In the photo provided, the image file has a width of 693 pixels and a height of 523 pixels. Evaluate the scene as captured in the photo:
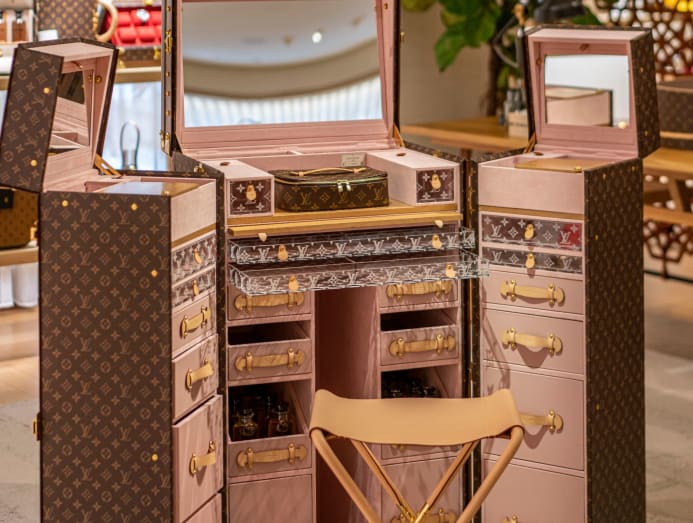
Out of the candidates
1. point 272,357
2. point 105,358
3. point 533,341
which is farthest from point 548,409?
point 105,358

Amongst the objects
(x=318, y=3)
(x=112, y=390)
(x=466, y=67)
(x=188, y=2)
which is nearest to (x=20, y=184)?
(x=112, y=390)

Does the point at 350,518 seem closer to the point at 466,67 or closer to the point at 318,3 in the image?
the point at 318,3

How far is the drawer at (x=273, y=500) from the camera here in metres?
3.42

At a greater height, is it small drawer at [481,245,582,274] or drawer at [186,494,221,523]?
small drawer at [481,245,582,274]

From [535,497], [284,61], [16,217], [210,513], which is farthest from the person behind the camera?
[16,217]

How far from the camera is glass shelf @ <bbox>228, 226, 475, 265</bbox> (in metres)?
3.32

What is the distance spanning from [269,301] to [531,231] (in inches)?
27.8

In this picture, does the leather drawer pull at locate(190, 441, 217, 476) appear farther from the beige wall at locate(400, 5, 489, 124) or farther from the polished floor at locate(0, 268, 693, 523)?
the beige wall at locate(400, 5, 489, 124)

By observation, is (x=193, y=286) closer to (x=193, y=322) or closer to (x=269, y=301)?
(x=193, y=322)

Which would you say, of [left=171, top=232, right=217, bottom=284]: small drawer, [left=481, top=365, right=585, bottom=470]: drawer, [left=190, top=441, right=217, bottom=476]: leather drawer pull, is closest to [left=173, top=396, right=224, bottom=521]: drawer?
[left=190, top=441, right=217, bottom=476]: leather drawer pull

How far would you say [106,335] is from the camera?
302 centimetres

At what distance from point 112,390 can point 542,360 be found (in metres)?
1.14

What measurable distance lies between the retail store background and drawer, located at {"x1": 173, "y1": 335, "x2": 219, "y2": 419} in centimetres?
104

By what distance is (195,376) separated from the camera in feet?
10.3
